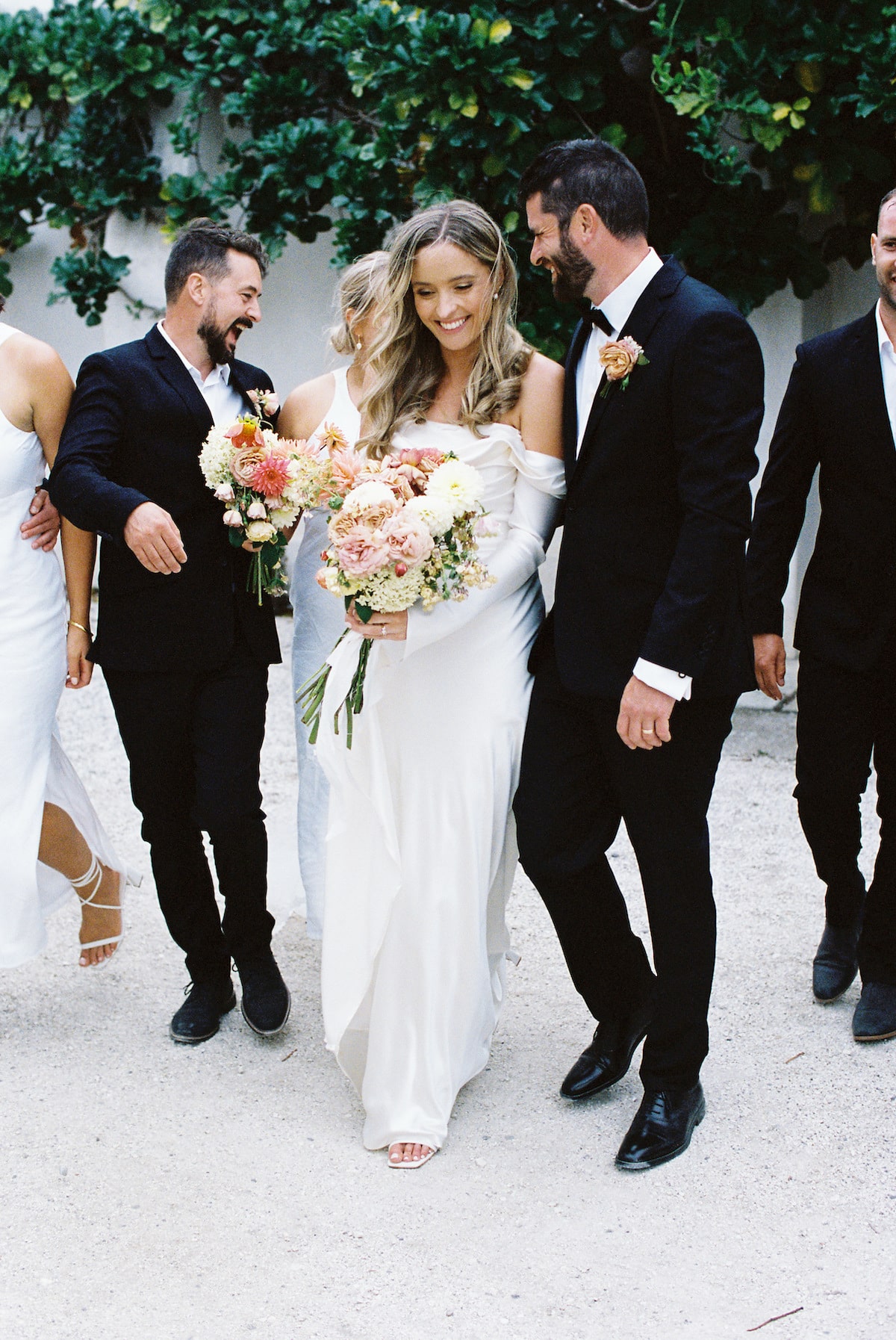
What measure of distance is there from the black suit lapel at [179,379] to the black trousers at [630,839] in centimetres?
114

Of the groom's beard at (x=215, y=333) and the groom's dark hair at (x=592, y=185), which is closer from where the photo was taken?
the groom's dark hair at (x=592, y=185)

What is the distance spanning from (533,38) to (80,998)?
4704 mm

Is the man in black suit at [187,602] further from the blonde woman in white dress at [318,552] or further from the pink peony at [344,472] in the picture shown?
the pink peony at [344,472]

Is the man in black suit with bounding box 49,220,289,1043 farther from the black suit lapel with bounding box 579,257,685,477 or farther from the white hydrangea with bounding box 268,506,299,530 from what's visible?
the black suit lapel with bounding box 579,257,685,477

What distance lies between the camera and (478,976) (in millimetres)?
3230

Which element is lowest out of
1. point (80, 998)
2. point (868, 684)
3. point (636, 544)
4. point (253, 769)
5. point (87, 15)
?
point (80, 998)

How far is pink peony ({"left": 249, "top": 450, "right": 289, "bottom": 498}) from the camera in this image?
3.19 meters

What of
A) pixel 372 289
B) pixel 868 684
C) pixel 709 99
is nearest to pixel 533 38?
pixel 709 99

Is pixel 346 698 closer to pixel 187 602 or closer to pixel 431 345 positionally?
pixel 187 602

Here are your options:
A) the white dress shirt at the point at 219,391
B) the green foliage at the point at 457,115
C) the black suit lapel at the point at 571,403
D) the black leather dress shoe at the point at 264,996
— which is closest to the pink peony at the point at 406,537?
the black suit lapel at the point at 571,403

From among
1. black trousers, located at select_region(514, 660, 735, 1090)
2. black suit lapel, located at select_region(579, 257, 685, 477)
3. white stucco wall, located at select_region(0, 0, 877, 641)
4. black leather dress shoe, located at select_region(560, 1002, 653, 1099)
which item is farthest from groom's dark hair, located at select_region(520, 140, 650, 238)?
white stucco wall, located at select_region(0, 0, 877, 641)

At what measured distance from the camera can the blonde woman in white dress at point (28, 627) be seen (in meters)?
3.59

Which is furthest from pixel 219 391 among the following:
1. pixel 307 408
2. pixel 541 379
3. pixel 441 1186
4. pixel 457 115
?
pixel 457 115

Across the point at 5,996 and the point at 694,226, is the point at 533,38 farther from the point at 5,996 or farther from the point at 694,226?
the point at 5,996
